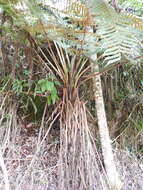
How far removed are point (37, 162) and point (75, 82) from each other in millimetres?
612

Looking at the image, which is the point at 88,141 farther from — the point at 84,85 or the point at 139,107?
the point at 139,107

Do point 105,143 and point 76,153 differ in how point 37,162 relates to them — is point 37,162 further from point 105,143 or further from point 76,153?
point 105,143

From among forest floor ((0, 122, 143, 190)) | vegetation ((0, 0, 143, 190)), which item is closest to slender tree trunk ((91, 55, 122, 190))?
vegetation ((0, 0, 143, 190))

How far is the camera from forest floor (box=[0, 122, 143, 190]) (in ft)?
4.03

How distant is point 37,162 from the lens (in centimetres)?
133

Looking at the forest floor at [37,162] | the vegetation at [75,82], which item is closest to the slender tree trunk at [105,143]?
the vegetation at [75,82]

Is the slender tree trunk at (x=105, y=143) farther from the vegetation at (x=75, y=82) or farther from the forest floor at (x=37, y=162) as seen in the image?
the forest floor at (x=37, y=162)

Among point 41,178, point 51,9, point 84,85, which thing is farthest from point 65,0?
point 41,178

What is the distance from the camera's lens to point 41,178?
1259 millimetres

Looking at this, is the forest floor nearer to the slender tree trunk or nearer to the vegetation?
the vegetation

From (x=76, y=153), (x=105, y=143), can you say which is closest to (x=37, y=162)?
(x=76, y=153)

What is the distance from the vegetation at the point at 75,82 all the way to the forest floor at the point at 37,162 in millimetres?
18

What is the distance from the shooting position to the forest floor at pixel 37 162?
1228 mm

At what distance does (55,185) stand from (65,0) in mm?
1091
